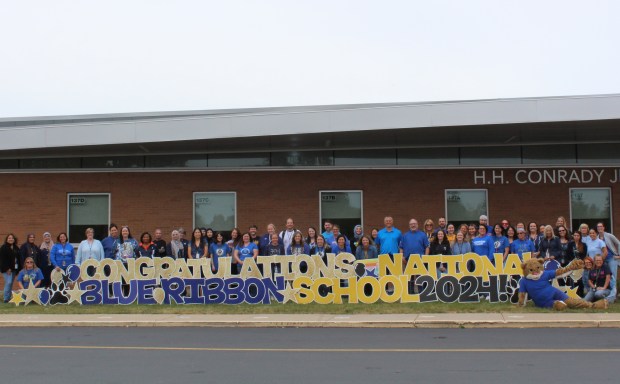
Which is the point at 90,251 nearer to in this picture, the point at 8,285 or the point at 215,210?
the point at 8,285

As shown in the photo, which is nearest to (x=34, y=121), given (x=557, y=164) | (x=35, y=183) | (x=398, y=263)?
(x=35, y=183)

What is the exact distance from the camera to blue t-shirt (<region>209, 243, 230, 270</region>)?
15.6 meters

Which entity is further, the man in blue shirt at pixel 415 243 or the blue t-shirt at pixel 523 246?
the man in blue shirt at pixel 415 243

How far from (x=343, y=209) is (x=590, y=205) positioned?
6.50 meters

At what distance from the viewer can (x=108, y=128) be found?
17.6 meters

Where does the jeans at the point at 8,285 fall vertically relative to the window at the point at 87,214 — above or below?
below

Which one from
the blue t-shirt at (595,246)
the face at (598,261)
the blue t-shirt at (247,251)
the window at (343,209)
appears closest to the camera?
the face at (598,261)

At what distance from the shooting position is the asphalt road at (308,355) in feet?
25.5

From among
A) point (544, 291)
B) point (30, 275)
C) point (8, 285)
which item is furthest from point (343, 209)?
point (8, 285)

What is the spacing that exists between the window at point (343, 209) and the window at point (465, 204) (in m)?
2.40

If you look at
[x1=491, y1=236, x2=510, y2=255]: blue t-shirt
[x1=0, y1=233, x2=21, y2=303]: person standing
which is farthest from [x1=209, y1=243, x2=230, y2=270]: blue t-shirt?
[x1=491, y1=236, x2=510, y2=255]: blue t-shirt

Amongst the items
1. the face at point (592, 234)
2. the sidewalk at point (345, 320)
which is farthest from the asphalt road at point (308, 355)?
the face at point (592, 234)

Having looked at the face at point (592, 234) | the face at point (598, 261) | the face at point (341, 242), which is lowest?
the face at point (598, 261)

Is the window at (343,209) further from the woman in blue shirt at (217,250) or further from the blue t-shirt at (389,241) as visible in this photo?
the woman in blue shirt at (217,250)
